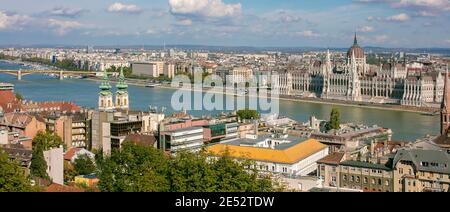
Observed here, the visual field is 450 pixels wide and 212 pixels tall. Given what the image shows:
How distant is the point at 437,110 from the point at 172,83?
15.7 m

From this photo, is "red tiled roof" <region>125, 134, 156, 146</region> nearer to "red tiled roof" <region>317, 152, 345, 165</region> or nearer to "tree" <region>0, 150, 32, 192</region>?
"red tiled roof" <region>317, 152, 345, 165</region>

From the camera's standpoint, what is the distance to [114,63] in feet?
144

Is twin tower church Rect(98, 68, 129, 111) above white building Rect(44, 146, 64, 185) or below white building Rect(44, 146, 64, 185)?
above

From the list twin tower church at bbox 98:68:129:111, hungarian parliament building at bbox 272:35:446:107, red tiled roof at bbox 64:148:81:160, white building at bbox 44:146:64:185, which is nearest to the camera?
white building at bbox 44:146:64:185

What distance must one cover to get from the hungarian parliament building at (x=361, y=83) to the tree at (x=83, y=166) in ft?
53.9

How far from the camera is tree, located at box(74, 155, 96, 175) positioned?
7952 millimetres

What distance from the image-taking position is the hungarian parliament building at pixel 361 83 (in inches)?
904

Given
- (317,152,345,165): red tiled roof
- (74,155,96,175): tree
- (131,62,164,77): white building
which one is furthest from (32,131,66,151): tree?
(131,62,164,77): white building

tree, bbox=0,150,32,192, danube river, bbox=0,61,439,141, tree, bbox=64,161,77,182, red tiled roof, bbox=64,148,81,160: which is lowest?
danube river, bbox=0,61,439,141

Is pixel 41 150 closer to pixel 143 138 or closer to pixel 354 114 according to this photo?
pixel 143 138

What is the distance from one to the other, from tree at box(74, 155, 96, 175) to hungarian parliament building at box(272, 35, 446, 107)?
53.9ft

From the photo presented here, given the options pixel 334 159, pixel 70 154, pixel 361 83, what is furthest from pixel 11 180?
pixel 361 83
